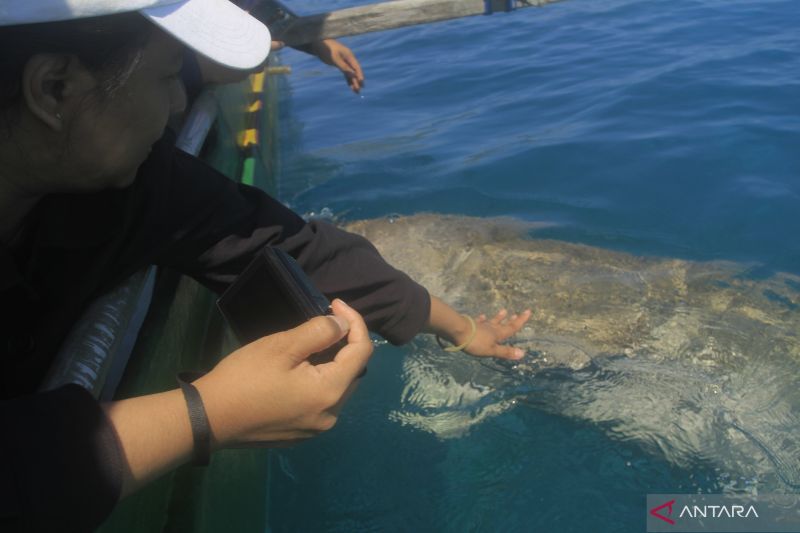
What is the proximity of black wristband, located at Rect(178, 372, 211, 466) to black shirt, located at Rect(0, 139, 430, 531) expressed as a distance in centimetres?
14

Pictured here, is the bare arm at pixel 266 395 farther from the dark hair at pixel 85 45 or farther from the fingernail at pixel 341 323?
the dark hair at pixel 85 45

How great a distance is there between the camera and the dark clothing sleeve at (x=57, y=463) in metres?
0.96

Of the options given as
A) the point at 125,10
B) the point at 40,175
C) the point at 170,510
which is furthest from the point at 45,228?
the point at 170,510

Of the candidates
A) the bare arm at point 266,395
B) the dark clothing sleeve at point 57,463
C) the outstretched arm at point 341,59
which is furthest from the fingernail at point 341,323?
the outstretched arm at point 341,59

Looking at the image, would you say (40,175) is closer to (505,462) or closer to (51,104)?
(51,104)

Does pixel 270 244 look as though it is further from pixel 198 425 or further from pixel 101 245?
pixel 198 425

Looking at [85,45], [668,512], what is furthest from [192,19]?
[668,512]

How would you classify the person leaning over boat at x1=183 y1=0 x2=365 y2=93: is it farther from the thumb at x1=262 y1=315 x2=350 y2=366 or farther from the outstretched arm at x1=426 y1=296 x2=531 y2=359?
the thumb at x1=262 y1=315 x2=350 y2=366

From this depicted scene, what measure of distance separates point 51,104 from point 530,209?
11.5ft

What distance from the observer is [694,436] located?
2.44 metres

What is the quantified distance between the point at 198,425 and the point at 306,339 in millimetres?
→ 240

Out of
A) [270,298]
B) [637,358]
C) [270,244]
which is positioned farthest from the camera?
[637,358]

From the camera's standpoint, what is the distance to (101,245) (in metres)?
1.47

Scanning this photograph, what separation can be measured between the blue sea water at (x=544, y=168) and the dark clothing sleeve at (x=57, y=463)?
135 centimetres
